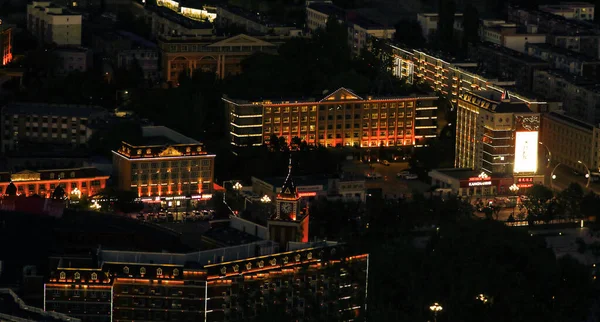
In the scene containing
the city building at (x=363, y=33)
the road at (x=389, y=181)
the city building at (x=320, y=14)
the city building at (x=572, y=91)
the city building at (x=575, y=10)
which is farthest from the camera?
the city building at (x=575, y=10)

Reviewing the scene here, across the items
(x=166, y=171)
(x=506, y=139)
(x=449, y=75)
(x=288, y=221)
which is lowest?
(x=166, y=171)

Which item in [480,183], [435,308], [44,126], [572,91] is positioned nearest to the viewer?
[435,308]

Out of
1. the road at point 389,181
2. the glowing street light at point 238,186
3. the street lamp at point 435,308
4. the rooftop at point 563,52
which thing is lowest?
the road at point 389,181

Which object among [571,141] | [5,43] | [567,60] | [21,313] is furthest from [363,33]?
[21,313]

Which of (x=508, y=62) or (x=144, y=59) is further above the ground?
(x=508, y=62)

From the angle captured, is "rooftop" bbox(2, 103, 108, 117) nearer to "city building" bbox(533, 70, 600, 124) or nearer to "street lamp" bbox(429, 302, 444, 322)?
"city building" bbox(533, 70, 600, 124)

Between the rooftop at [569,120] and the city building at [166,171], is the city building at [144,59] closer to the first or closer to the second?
the city building at [166,171]

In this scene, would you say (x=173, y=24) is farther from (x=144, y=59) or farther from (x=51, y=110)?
(x=51, y=110)

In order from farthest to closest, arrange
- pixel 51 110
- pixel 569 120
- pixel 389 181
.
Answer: pixel 51 110 < pixel 569 120 < pixel 389 181

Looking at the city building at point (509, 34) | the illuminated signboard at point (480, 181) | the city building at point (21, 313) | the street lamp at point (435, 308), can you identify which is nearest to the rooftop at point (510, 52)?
the city building at point (509, 34)
